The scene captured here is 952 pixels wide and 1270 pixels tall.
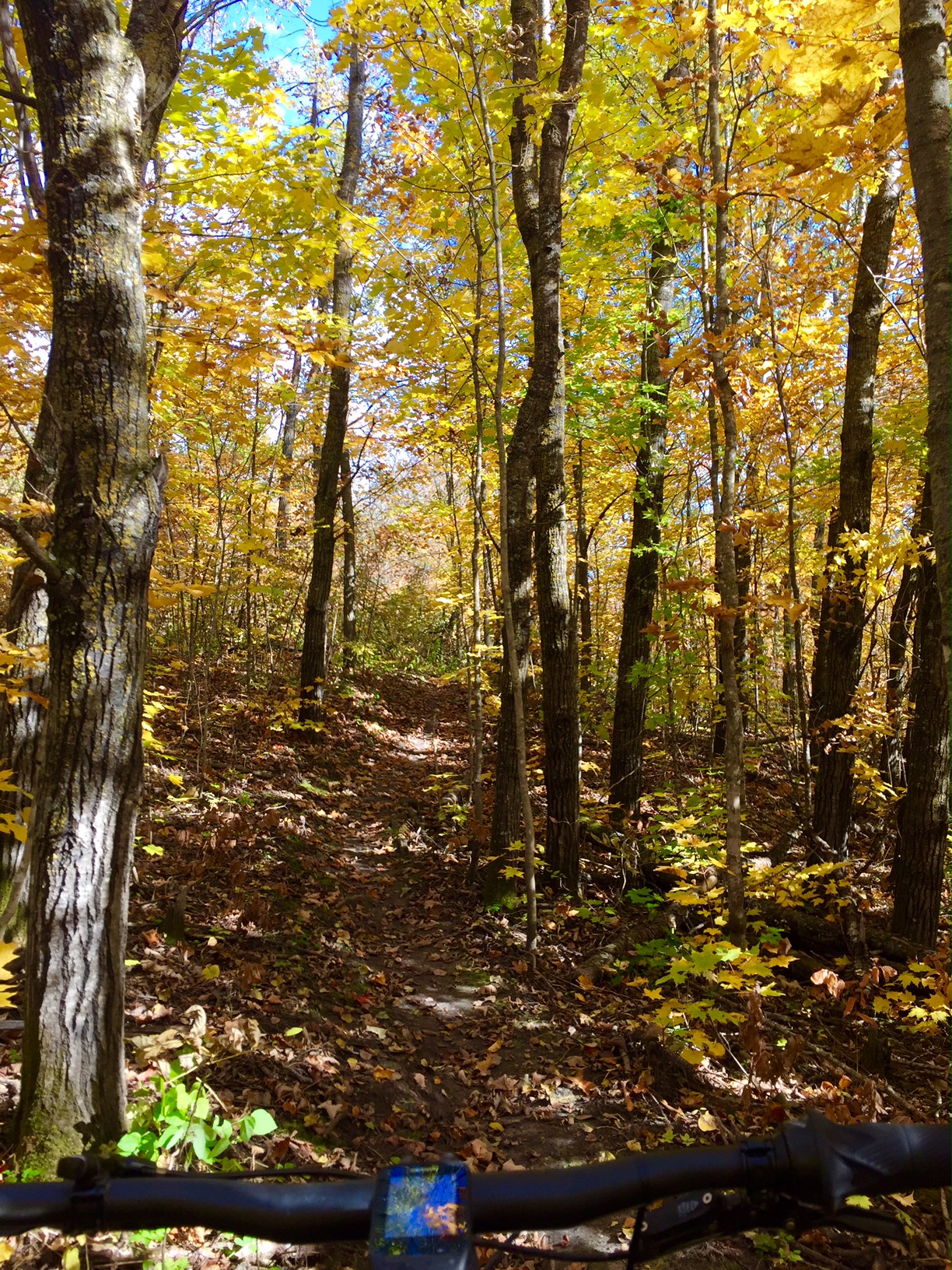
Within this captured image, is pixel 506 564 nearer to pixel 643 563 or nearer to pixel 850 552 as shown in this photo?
pixel 850 552

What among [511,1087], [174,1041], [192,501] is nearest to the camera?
[174,1041]

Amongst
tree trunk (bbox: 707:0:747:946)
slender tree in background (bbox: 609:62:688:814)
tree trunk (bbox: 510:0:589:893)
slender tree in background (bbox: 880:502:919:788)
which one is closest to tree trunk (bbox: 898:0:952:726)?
tree trunk (bbox: 707:0:747:946)

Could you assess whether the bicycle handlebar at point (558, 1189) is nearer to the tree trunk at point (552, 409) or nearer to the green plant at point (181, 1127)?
the green plant at point (181, 1127)

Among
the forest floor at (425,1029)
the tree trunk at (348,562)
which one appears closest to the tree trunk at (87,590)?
the forest floor at (425,1029)

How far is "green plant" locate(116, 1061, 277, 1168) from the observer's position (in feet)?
8.88

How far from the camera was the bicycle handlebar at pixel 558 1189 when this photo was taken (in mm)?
807

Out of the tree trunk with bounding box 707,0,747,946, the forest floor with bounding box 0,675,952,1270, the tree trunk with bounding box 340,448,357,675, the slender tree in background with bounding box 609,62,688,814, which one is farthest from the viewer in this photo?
the tree trunk with bounding box 340,448,357,675

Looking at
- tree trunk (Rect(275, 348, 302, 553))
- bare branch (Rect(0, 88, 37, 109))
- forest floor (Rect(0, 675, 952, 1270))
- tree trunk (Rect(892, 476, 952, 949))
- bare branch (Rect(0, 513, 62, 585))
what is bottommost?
forest floor (Rect(0, 675, 952, 1270))

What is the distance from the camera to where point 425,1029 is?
4.81 meters

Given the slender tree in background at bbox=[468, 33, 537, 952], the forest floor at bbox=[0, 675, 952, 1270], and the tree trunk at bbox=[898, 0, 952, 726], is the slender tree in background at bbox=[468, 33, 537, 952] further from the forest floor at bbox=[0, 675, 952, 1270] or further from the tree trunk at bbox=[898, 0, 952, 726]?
the tree trunk at bbox=[898, 0, 952, 726]

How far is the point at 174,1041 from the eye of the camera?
11.1 ft

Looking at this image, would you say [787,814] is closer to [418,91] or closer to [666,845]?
[666,845]

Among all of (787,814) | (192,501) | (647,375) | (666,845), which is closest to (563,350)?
(647,375)

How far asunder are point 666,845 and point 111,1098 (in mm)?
4695
